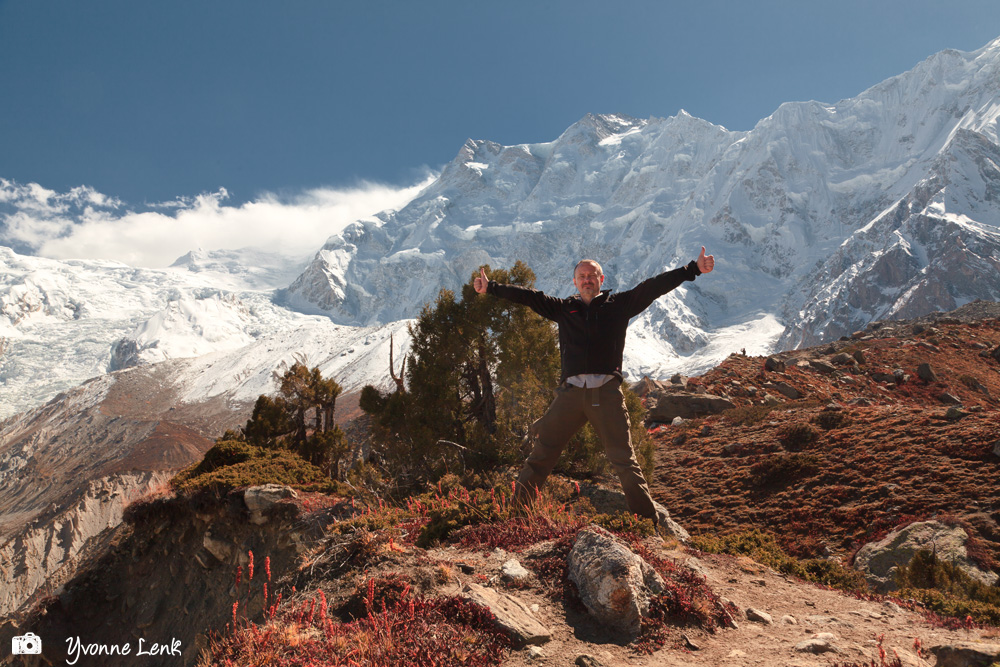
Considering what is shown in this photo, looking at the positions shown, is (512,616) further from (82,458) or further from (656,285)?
(82,458)

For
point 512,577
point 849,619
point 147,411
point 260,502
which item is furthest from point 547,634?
point 147,411

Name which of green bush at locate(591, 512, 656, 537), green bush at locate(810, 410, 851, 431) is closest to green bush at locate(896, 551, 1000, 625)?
green bush at locate(591, 512, 656, 537)

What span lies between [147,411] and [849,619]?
19823 cm

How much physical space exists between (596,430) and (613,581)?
1602 millimetres

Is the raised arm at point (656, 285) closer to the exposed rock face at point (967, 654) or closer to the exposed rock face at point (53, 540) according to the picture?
the exposed rock face at point (967, 654)

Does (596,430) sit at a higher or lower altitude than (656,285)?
lower

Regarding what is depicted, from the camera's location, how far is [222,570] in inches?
398

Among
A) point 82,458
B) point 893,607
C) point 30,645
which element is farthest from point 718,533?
point 82,458

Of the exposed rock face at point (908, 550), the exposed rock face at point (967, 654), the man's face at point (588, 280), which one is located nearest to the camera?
the exposed rock face at point (967, 654)

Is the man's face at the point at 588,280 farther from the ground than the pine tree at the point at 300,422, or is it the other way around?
the man's face at the point at 588,280

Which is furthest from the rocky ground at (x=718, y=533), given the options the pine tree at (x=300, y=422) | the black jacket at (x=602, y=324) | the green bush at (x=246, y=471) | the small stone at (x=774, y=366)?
the pine tree at (x=300, y=422)

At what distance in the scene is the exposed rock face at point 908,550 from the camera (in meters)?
6.42

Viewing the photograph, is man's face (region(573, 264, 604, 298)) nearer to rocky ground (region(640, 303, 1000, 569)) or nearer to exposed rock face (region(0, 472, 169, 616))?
rocky ground (region(640, 303, 1000, 569))

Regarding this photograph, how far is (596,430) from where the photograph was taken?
16.5ft
